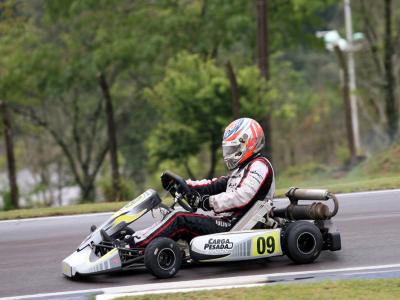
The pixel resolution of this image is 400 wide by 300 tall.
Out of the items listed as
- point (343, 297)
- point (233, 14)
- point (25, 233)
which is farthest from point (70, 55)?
point (343, 297)

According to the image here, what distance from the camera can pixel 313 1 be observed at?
26.4 meters

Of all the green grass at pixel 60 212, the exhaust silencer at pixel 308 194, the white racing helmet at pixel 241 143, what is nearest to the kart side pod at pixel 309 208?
the exhaust silencer at pixel 308 194

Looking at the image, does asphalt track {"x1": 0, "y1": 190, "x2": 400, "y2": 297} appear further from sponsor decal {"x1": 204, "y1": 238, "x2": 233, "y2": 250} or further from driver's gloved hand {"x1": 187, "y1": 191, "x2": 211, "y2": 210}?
driver's gloved hand {"x1": 187, "y1": 191, "x2": 211, "y2": 210}

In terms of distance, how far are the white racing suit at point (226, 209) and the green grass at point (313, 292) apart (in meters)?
1.18

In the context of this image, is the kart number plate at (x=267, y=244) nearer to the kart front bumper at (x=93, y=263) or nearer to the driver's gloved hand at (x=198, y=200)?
the driver's gloved hand at (x=198, y=200)

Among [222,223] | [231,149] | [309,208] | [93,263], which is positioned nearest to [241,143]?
[231,149]

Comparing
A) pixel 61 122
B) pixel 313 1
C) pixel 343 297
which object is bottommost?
pixel 343 297

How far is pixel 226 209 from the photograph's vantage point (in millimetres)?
7699

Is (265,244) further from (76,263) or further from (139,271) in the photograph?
(76,263)

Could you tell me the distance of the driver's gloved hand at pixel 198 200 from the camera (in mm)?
7660

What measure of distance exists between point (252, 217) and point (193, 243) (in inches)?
27.5

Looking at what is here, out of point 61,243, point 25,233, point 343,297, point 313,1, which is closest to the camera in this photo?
point 343,297

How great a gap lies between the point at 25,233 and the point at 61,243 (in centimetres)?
121

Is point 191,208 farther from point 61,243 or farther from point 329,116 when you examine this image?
point 329,116
